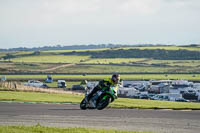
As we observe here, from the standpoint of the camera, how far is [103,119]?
2183 cm

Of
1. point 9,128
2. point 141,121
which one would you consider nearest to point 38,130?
point 9,128

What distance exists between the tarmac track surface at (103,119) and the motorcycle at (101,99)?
0.38 metres

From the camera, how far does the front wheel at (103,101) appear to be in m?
22.9

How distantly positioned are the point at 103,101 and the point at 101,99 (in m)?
0.29

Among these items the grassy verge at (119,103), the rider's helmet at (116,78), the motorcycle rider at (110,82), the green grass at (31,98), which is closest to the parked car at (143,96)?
the grassy verge at (119,103)

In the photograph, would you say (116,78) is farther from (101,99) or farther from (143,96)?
(143,96)

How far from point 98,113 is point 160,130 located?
200 inches

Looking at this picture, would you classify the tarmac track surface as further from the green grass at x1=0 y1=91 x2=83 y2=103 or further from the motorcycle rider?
the green grass at x1=0 y1=91 x2=83 y2=103

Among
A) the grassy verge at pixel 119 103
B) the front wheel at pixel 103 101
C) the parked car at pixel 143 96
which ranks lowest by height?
the parked car at pixel 143 96

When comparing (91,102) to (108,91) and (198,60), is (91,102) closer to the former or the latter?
(108,91)

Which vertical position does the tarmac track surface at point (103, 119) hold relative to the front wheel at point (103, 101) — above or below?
below

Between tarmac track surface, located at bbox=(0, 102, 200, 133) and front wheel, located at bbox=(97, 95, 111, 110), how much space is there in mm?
315

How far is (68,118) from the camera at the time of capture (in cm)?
2197

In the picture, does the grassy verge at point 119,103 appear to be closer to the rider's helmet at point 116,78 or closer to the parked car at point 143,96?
the rider's helmet at point 116,78
